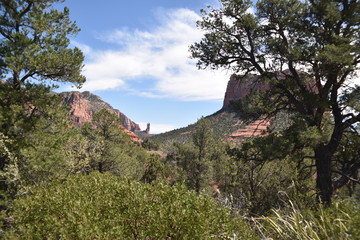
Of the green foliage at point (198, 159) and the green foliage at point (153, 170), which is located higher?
the green foliage at point (198, 159)

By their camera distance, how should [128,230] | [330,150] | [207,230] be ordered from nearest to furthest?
[207,230]
[128,230]
[330,150]

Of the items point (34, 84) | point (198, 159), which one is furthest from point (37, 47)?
point (198, 159)

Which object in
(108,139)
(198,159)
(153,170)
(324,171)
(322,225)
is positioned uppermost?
(108,139)

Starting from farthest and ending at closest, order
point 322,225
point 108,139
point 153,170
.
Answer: point 153,170, point 108,139, point 322,225

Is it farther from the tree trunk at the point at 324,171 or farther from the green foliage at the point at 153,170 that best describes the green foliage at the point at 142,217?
the green foliage at the point at 153,170

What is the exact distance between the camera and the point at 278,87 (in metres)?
10.1

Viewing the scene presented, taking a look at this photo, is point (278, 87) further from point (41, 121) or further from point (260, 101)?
point (41, 121)

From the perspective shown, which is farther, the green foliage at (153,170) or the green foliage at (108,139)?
the green foliage at (153,170)

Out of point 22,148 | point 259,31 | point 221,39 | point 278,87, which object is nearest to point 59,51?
point 22,148

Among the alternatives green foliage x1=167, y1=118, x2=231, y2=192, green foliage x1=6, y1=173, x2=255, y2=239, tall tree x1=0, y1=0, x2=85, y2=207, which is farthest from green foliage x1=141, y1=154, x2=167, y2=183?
green foliage x1=6, y1=173, x2=255, y2=239

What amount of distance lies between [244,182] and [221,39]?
39.2 feet

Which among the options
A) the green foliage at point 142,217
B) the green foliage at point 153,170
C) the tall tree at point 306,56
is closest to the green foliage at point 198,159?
the green foliage at point 153,170

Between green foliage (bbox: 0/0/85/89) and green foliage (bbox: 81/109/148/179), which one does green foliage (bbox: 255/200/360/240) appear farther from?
green foliage (bbox: 81/109/148/179)

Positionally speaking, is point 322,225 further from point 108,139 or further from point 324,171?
point 108,139
